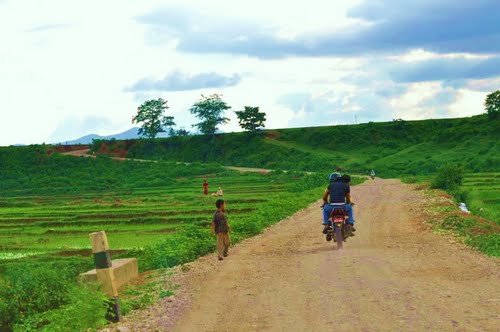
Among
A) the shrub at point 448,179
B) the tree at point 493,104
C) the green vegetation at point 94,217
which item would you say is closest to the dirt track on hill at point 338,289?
the green vegetation at point 94,217

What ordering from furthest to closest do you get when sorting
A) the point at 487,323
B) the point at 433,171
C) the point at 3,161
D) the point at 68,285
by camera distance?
the point at 3,161
the point at 433,171
the point at 68,285
the point at 487,323

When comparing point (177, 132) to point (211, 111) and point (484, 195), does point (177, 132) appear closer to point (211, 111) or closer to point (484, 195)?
point (211, 111)

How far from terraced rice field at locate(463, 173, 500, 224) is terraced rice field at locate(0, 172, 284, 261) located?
39.7 feet

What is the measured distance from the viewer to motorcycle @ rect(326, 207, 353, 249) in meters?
19.4

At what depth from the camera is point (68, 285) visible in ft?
54.5

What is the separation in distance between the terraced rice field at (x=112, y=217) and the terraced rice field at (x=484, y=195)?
12.1 m

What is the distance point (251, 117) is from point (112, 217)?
6930cm

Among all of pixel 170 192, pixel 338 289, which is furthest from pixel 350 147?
pixel 338 289

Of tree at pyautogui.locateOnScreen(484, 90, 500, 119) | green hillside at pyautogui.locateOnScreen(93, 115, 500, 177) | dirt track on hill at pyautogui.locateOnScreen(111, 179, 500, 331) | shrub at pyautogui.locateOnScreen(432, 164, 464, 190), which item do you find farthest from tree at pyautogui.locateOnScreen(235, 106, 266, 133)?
dirt track on hill at pyautogui.locateOnScreen(111, 179, 500, 331)

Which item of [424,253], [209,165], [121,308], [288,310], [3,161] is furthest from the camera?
[3,161]

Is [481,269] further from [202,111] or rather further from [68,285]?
[202,111]

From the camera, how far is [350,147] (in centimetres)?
10881

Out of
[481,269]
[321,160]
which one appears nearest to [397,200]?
[481,269]

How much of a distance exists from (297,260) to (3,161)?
311 feet
